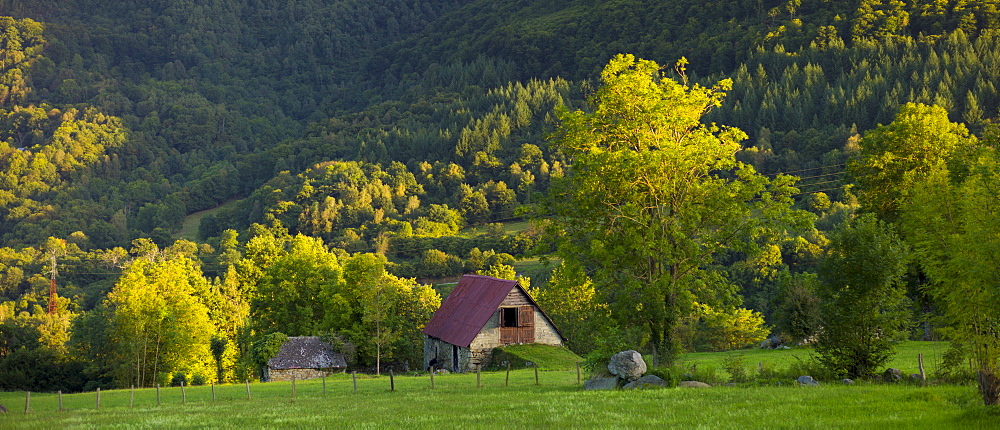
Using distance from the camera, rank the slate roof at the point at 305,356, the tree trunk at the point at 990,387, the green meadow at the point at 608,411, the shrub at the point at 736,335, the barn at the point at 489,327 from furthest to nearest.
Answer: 1. the shrub at the point at 736,335
2. the slate roof at the point at 305,356
3. the barn at the point at 489,327
4. the green meadow at the point at 608,411
5. the tree trunk at the point at 990,387

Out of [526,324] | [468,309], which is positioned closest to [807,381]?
[526,324]

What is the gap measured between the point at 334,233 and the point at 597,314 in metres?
163

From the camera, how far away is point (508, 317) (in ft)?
218

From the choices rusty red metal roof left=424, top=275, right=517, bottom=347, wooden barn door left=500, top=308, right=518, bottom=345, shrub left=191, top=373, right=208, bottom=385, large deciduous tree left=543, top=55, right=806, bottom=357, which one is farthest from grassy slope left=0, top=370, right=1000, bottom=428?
shrub left=191, top=373, right=208, bottom=385

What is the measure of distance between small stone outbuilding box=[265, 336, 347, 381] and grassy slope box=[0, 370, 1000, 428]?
115 ft

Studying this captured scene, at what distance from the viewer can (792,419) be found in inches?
766

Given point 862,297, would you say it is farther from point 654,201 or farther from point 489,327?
point 489,327

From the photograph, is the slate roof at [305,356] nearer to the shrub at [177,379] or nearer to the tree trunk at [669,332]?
the shrub at [177,379]

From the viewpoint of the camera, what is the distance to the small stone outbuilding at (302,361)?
221 feet

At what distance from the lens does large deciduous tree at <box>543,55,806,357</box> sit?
114ft

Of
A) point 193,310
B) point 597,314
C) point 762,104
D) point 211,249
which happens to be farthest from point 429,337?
point 762,104

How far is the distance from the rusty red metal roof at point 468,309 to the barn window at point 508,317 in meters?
1.03

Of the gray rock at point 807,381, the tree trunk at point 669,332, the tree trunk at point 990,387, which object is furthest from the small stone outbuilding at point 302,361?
the tree trunk at point 990,387

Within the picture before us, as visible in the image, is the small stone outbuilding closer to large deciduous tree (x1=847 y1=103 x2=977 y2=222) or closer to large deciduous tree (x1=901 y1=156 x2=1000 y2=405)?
large deciduous tree (x1=847 y1=103 x2=977 y2=222)
